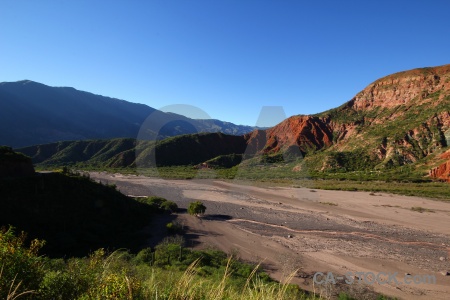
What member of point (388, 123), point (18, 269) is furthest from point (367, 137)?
point (18, 269)

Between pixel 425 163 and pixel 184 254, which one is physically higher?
pixel 425 163

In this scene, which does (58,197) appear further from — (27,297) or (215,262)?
(27,297)

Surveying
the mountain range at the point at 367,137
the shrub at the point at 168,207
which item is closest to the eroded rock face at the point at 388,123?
the mountain range at the point at 367,137

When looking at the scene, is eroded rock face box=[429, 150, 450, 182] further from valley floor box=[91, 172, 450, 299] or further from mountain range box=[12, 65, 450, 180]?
valley floor box=[91, 172, 450, 299]

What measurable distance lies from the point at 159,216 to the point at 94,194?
21.0 ft

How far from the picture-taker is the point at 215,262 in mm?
14016

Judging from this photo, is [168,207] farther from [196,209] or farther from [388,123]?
[388,123]

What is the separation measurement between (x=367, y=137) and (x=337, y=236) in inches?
2120

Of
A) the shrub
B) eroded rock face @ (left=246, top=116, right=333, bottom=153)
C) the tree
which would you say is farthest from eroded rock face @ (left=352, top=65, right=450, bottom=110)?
the shrub

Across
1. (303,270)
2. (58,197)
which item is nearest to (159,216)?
(58,197)

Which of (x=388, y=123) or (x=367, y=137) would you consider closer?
(x=367, y=137)

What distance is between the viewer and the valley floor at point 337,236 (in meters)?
13.8

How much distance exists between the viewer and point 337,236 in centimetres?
1997

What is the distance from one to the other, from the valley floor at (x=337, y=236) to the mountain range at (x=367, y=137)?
78.9ft
